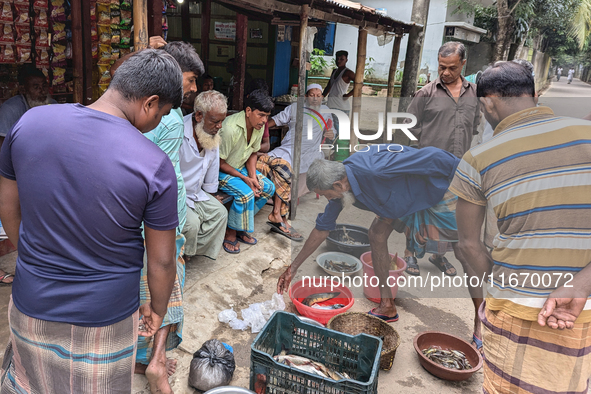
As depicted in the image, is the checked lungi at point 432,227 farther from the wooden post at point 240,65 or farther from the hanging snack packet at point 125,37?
the wooden post at point 240,65

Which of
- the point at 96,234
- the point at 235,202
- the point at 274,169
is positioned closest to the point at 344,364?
the point at 96,234

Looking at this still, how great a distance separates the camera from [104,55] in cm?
429

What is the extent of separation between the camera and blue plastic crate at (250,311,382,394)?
220 cm

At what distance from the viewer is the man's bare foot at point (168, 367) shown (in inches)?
103

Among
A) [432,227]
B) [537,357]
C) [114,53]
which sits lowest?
[537,357]

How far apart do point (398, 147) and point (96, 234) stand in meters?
2.04

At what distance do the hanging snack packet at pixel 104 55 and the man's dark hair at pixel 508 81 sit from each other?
12.1 ft

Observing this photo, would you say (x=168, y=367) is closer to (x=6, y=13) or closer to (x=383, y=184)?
(x=383, y=184)

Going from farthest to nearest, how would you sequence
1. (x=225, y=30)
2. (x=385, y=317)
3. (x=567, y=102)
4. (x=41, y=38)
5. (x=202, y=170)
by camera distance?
(x=567, y=102) < (x=225, y=30) < (x=41, y=38) < (x=202, y=170) < (x=385, y=317)

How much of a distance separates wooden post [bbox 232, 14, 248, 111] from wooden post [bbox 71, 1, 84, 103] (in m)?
2.86

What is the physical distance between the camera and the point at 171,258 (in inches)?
63.8

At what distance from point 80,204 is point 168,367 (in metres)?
1.71

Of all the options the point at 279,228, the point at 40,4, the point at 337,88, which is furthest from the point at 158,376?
the point at 337,88

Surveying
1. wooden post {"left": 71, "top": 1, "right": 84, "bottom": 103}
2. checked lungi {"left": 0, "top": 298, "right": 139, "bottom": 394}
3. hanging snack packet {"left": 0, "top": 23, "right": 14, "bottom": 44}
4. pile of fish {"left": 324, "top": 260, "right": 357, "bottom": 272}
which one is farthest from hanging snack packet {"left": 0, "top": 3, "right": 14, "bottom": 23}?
pile of fish {"left": 324, "top": 260, "right": 357, "bottom": 272}
